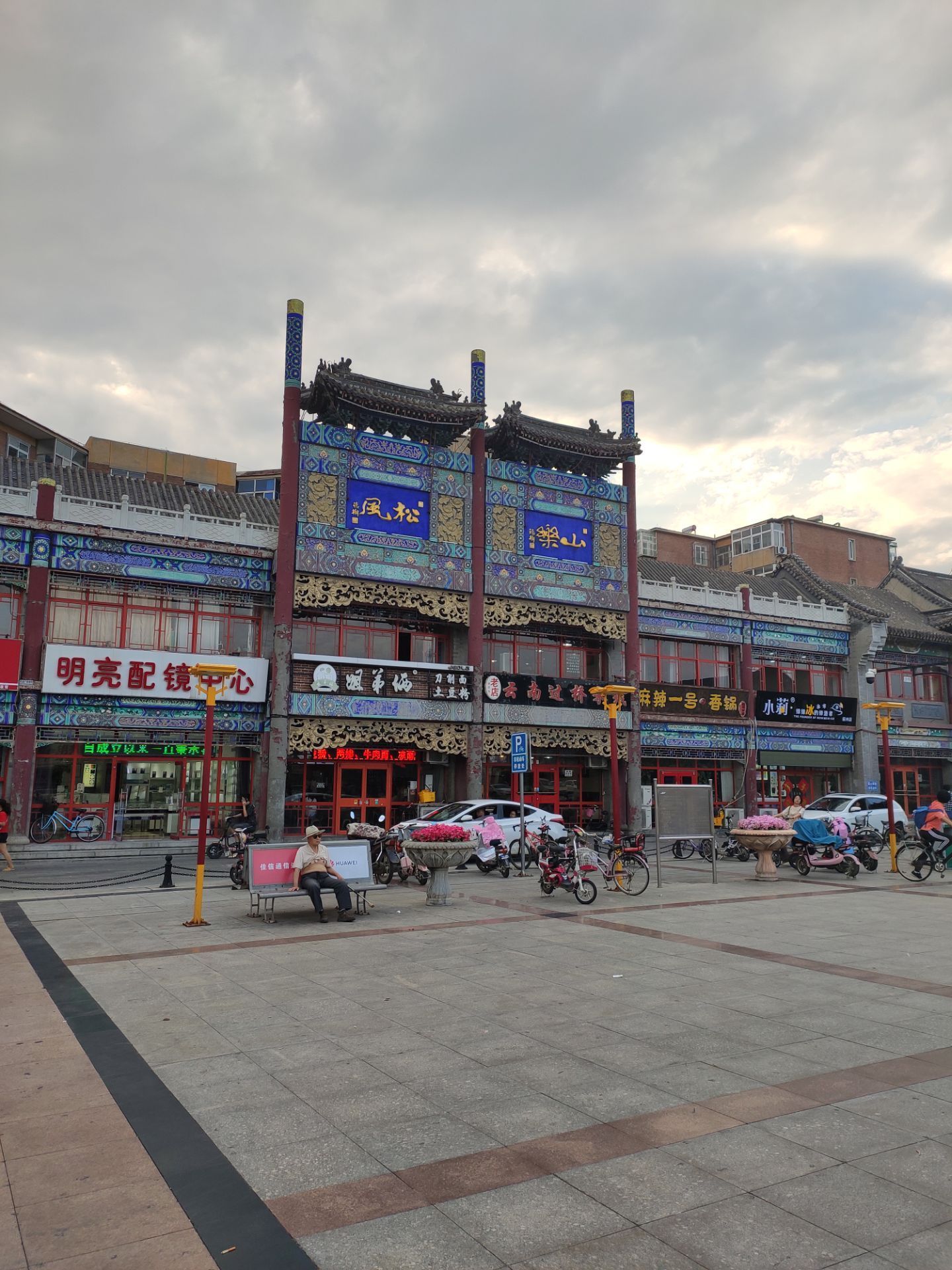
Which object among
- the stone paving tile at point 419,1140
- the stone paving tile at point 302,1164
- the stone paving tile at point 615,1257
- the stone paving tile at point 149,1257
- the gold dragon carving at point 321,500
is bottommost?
the stone paving tile at point 149,1257

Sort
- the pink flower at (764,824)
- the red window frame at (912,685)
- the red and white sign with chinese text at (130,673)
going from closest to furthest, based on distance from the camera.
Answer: the pink flower at (764,824)
the red and white sign with chinese text at (130,673)
the red window frame at (912,685)

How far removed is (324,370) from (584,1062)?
2539 cm

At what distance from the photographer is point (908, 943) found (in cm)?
1155

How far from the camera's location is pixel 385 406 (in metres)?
29.8

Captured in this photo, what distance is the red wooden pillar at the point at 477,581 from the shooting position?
3006 cm

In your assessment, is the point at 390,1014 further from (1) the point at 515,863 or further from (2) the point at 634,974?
(1) the point at 515,863

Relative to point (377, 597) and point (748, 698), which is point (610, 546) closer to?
point (748, 698)

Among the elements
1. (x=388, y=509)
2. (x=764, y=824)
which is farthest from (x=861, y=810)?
(x=388, y=509)

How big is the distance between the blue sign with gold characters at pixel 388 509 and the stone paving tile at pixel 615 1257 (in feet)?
85.2

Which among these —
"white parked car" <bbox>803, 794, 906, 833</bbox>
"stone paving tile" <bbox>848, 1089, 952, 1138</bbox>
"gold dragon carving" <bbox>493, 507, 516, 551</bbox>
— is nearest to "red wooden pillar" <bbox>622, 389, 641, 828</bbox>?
Answer: "gold dragon carving" <bbox>493, 507, 516, 551</bbox>

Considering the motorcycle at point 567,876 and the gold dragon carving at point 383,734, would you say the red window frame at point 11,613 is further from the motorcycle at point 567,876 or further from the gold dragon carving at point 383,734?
the motorcycle at point 567,876

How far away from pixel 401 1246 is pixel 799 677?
3952cm

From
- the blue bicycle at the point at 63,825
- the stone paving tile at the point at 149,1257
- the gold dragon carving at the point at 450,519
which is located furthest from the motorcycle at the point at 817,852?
the blue bicycle at the point at 63,825

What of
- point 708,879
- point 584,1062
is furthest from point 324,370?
point 584,1062
